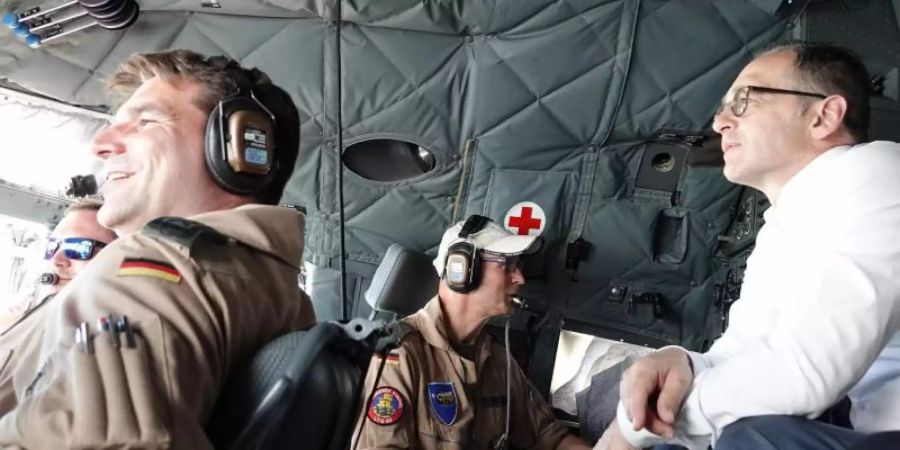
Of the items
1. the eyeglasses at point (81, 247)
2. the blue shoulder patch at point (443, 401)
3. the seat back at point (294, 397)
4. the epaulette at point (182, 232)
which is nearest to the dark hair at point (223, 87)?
the epaulette at point (182, 232)

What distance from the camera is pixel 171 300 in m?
0.68

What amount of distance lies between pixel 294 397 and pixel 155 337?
142 millimetres

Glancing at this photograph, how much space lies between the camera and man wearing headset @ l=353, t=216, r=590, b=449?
1830 mm

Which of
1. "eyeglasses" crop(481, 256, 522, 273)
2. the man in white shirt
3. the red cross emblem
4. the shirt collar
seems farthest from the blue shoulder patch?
the man in white shirt

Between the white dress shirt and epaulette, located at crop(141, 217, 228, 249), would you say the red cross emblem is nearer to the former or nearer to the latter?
the white dress shirt

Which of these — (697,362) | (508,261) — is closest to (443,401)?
(508,261)

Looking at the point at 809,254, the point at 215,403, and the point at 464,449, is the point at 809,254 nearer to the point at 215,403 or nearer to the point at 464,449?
the point at 215,403

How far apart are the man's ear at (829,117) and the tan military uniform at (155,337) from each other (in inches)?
34.3

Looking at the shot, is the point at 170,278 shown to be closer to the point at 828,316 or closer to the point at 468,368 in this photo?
the point at 828,316

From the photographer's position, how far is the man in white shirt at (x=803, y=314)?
77 centimetres

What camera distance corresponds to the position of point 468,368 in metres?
2.01

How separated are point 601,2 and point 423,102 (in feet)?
2.05

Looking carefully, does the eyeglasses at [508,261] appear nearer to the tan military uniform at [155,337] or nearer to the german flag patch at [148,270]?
the tan military uniform at [155,337]

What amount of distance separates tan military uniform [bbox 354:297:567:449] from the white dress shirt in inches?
37.0
